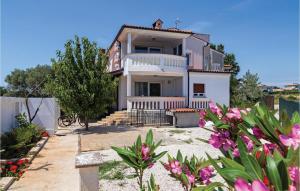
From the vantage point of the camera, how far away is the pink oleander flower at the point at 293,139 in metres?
1.29

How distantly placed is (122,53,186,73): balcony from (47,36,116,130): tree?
12.2 feet

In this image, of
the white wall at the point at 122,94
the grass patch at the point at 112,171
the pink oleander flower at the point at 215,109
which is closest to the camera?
the pink oleander flower at the point at 215,109

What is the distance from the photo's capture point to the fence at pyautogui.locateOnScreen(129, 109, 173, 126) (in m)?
19.4

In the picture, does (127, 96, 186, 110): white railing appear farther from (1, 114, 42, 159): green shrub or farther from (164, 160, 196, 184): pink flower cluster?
(164, 160, 196, 184): pink flower cluster

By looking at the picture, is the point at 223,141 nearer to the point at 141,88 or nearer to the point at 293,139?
the point at 293,139

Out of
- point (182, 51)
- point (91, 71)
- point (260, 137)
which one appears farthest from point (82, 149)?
point (182, 51)

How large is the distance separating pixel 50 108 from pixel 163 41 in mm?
12777

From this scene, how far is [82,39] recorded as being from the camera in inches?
660

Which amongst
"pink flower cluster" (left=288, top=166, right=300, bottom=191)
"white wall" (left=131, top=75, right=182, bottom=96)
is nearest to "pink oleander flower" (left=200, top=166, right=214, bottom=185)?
"pink flower cluster" (left=288, top=166, right=300, bottom=191)

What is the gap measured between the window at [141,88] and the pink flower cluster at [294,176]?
23.0m

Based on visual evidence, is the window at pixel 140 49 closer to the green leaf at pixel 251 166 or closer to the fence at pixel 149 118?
the fence at pixel 149 118

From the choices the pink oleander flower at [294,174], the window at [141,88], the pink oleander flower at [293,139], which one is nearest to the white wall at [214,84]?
the window at [141,88]

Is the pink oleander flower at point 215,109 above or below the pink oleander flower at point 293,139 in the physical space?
above

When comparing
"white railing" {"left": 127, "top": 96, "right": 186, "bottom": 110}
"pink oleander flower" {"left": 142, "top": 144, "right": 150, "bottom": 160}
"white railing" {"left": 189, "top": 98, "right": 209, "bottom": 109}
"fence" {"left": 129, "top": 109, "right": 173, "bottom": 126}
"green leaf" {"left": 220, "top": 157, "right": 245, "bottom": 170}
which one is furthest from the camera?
"white railing" {"left": 189, "top": 98, "right": 209, "bottom": 109}
